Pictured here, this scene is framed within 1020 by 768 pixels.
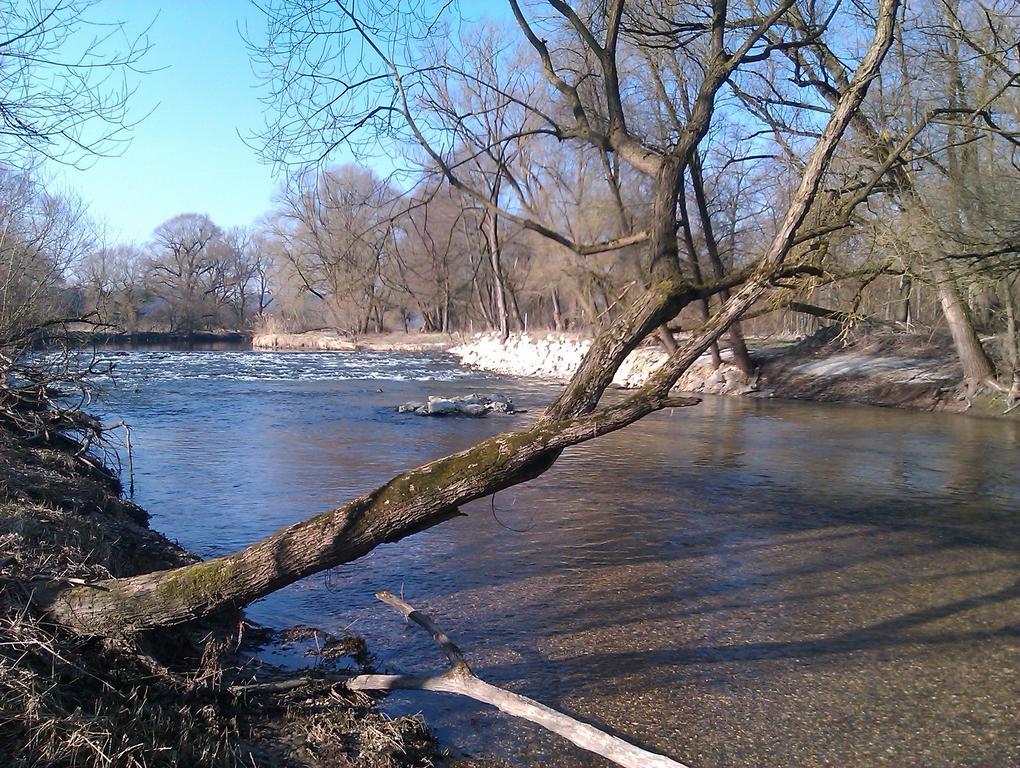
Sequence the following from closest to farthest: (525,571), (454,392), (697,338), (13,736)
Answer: (13,736) → (697,338) → (525,571) → (454,392)

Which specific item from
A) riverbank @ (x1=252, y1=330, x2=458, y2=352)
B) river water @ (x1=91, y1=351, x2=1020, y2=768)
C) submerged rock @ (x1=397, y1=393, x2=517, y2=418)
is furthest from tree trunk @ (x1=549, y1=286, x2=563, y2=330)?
river water @ (x1=91, y1=351, x2=1020, y2=768)

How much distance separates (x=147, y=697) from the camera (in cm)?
386

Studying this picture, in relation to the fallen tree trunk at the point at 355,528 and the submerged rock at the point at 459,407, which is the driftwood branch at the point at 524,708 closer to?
the fallen tree trunk at the point at 355,528

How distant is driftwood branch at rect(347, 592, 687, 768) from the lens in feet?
11.1

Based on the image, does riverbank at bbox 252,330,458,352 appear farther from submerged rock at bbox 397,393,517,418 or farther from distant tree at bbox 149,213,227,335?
submerged rock at bbox 397,393,517,418

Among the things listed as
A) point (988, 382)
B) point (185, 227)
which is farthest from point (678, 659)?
point (185, 227)

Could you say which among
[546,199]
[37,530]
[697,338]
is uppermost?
[546,199]

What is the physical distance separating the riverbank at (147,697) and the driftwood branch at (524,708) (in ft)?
0.97

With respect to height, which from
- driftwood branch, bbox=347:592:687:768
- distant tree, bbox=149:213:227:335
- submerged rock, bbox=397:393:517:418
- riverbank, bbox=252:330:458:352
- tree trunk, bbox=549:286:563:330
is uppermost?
distant tree, bbox=149:213:227:335

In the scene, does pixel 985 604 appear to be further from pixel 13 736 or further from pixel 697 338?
pixel 13 736

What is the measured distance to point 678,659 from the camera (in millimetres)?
5508

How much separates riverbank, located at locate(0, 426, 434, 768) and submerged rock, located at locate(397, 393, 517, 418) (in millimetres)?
14317

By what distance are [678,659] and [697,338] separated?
102 inches

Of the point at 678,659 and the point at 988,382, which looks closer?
the point at 678,659
